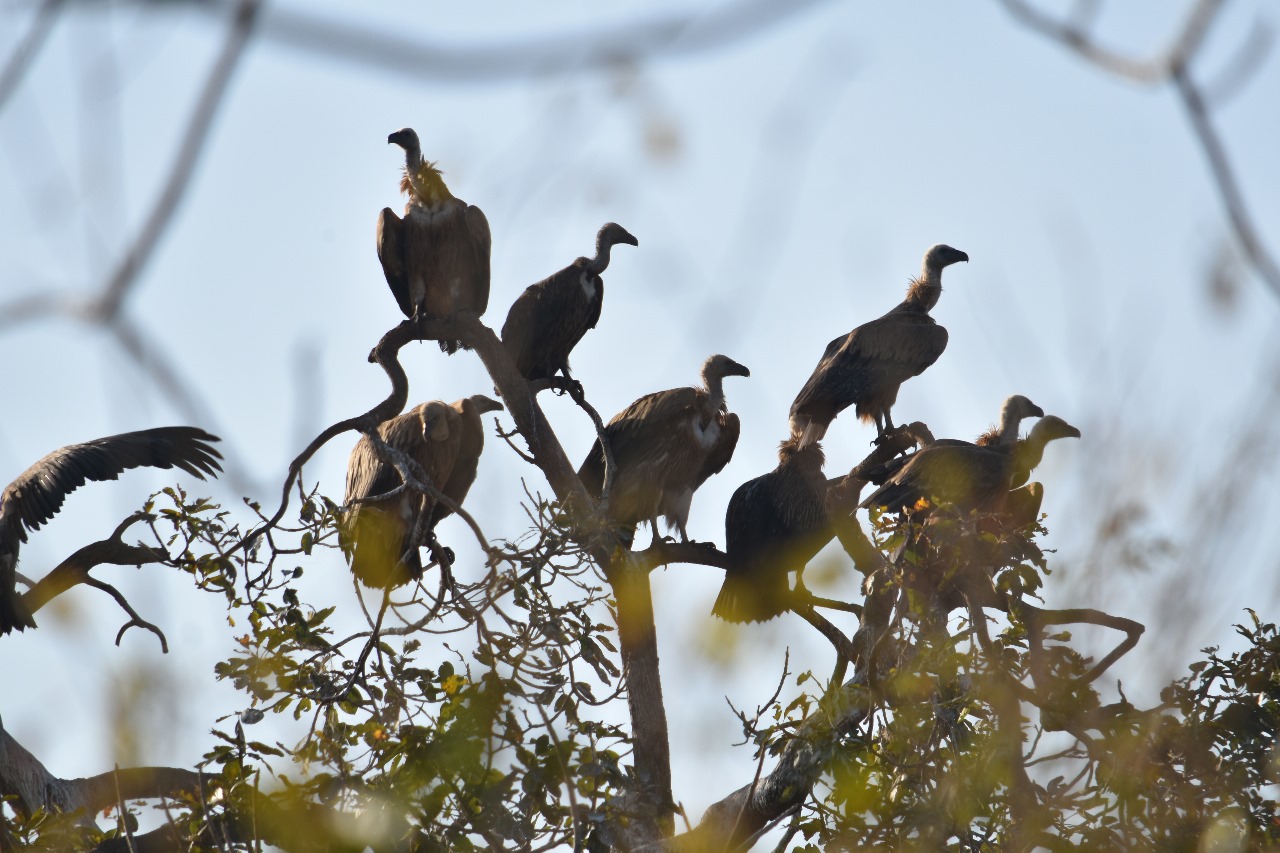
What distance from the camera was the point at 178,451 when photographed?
693cm

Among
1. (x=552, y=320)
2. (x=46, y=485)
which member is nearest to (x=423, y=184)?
(x=552, y=320)

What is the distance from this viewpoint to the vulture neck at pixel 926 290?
872 cm

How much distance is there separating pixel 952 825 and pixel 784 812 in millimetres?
1374

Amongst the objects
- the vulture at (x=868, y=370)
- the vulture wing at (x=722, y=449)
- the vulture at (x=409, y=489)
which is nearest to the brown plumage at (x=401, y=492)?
the vulture at (x=409, y=489)

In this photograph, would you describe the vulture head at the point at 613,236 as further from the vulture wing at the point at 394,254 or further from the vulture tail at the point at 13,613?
the vulture tail at the point at 13,613

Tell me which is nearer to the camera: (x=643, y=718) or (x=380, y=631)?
(x=380, y=631)

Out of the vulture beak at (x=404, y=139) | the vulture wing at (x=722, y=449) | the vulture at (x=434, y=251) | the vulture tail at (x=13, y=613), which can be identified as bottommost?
the vulture tail at (x=13, y=613)

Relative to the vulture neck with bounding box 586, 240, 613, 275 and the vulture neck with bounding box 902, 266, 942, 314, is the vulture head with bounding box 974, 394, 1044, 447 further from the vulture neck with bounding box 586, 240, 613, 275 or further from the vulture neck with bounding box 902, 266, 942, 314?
the vulture neck with bounding box 586, 240, 613, 275

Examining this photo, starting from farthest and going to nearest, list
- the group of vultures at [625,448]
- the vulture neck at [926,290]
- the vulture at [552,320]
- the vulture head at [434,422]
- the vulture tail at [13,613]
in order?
1. the vulture neck at [926,290]
2. the vulture at [552,320]
3. the vulture head at [434,422]
4. the group of vultures at [625,448]
5. the vulture tail at [13,613]

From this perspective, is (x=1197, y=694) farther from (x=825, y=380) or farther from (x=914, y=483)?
(x=825, y=380)

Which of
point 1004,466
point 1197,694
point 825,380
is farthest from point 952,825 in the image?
point 825,380

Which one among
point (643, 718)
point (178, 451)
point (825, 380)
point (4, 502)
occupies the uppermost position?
point (825, 380)

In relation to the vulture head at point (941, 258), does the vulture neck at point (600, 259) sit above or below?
below

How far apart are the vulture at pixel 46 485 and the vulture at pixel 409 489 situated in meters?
0.78
